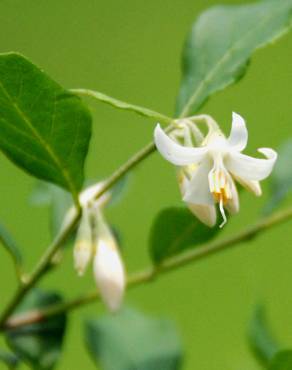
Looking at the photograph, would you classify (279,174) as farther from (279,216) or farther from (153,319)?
(153,319)

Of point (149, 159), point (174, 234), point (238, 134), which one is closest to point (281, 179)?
point (174, 234)

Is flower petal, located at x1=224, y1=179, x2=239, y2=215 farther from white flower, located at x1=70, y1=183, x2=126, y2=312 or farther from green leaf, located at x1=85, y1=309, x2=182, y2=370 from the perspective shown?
green leaf, located at x1=85, y1=309, x2=182, y2=370

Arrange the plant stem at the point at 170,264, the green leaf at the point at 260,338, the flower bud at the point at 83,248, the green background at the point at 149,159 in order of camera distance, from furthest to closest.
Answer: the green background at the point at 149,159, the green leaf at the point at 260,338, the plant stem at the point at 170,264, the flower bud at the point at 83,248

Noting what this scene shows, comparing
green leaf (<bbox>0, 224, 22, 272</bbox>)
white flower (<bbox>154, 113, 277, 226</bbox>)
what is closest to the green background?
green leaf (<bbox>0, 224, 22, 272</bbox>)

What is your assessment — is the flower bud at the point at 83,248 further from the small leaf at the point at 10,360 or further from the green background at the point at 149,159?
the green background at the point at 149,159

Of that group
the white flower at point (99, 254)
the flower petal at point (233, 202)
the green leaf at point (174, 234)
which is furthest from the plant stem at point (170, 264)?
the flower petal at point (233, 202)
